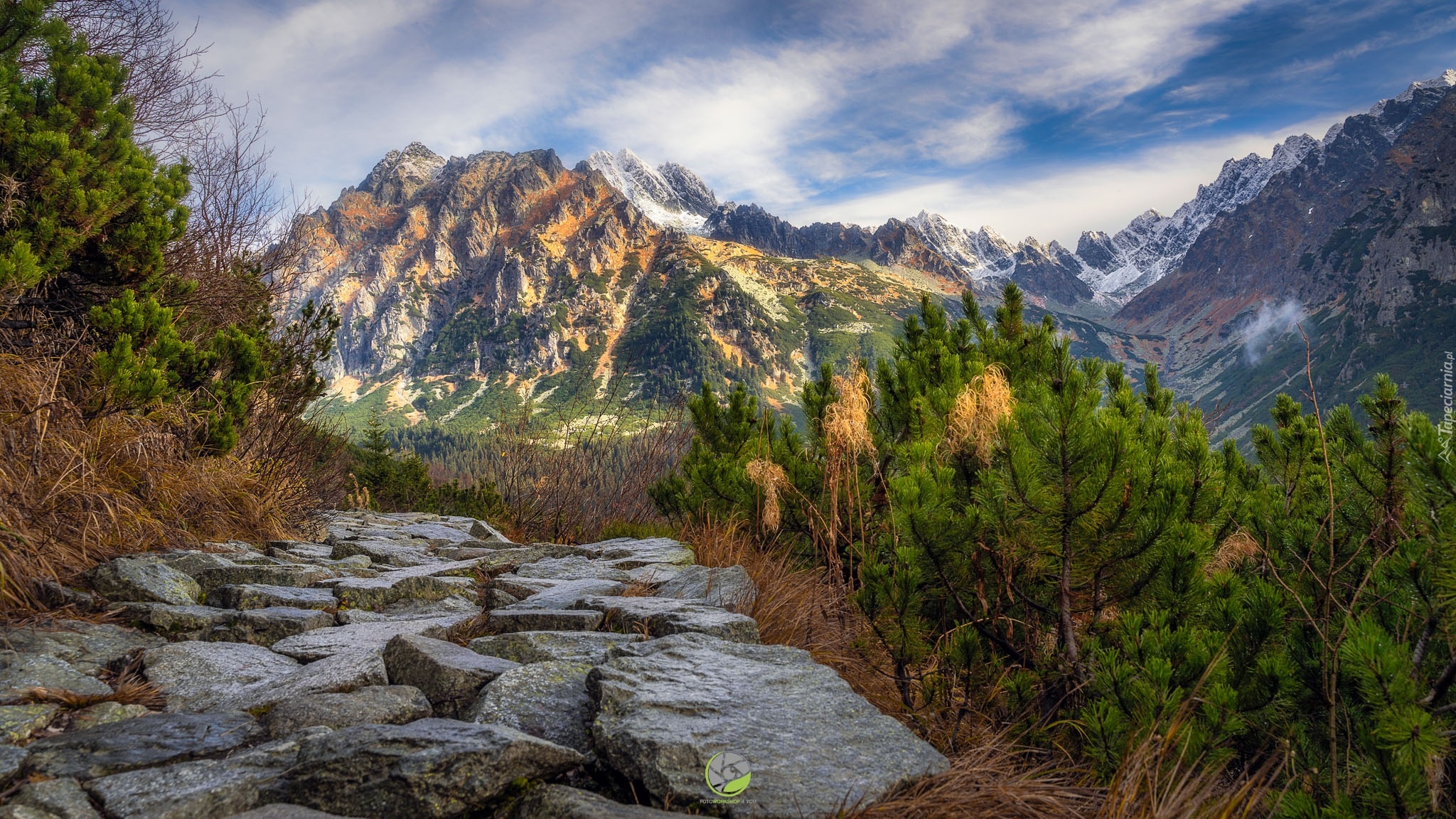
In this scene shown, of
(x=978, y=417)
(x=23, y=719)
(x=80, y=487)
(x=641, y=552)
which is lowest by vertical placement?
(x=641, y=552)

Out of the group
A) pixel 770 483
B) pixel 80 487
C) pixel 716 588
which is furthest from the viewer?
pixel 770 483

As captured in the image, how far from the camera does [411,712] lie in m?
2.31

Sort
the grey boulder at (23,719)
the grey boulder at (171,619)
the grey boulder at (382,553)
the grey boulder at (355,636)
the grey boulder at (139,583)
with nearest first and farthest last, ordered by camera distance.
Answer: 1. the grey boulder at (23,719)
2. the grey boulder at (355,636)
3. the grey boulder at (171,619)
4. the grey boulder at (139,583)
5. the grey boulder at (382,553)

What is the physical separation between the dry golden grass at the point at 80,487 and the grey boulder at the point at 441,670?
1.64m

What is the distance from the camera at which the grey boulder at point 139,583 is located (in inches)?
137

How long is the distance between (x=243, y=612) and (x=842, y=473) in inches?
142

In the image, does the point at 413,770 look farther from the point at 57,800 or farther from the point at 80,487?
the point at 80,487

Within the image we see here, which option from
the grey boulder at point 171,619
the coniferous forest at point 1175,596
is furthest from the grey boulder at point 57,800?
the coniferous forest at point 1175,596

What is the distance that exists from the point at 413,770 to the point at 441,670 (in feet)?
2.66

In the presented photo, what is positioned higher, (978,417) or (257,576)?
(978,417)

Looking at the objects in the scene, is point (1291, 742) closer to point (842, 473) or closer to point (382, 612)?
point (842, 473)

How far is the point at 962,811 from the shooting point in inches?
77.7

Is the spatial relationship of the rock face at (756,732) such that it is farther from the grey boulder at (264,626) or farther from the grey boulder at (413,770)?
the grey boulder at (264,626)

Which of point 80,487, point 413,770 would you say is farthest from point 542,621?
point 80,487
